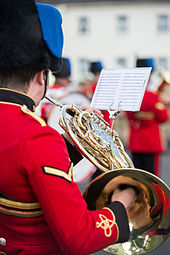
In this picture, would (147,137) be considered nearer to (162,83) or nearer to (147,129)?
(147,129)

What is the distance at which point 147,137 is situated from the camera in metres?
5.85

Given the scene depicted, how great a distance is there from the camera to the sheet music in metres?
2.05

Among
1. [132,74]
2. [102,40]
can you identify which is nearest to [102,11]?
[102,40]

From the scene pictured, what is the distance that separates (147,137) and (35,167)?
180 inches

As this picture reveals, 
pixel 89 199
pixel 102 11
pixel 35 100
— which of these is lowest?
pixel 89 199

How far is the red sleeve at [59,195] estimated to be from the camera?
1.36 meters

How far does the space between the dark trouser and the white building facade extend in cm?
2410

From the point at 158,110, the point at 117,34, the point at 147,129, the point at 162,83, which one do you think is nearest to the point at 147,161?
the point at 147,129

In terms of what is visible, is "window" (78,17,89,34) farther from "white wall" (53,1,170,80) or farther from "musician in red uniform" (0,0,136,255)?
"musician in red uniform" (0,0,136,255)

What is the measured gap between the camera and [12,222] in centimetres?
152

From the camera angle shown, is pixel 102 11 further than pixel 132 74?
Yes

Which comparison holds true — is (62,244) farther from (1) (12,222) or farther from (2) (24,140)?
(2) (24,140)

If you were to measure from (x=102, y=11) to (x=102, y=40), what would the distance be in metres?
1.87

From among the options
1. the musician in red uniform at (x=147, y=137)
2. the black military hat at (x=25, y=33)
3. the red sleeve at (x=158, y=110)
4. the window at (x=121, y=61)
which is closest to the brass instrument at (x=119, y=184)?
the black military hat at (x=25, y=33)
